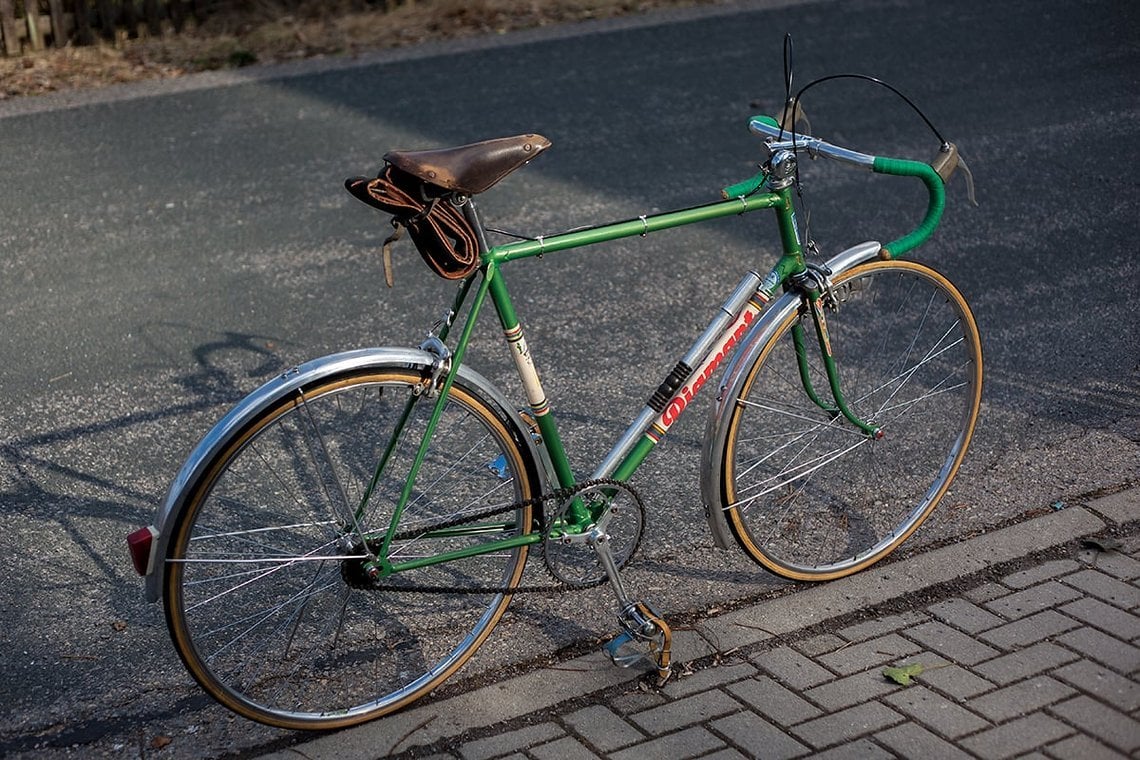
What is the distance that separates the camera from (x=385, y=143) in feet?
25.7

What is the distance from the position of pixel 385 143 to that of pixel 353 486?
4.57 metres

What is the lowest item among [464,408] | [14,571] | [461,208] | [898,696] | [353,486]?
[898,696]

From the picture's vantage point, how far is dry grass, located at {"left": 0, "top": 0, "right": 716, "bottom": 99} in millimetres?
9391

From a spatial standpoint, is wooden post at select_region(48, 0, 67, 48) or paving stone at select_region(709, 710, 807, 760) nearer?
paving stone at select_region(709, 710, 807, 760)

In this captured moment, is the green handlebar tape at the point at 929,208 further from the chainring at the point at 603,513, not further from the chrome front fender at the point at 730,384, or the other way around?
the chainring at the point at 603,513

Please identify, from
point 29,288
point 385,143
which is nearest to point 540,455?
point 29,288

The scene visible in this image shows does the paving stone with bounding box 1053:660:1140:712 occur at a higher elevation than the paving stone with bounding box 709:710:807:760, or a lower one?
lower

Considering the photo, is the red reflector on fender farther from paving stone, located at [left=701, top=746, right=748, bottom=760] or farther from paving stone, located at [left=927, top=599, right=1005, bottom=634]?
paving stone, located at [left=927, top=599, right=1005, bottom=634]

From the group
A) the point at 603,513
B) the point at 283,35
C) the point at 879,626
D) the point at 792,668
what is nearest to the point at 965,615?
Answer: the point at 879,626

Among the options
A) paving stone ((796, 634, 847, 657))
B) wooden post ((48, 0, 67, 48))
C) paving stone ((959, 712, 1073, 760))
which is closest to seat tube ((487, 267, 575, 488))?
paving stone ((796, 634, 847, 657))

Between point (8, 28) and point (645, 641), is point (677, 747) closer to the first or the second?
point (645, 641)

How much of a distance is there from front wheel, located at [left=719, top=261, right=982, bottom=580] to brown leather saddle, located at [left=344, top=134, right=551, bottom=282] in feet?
2.98

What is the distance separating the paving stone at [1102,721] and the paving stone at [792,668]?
60cm

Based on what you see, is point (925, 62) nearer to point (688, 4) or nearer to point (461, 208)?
point (688, 4)
